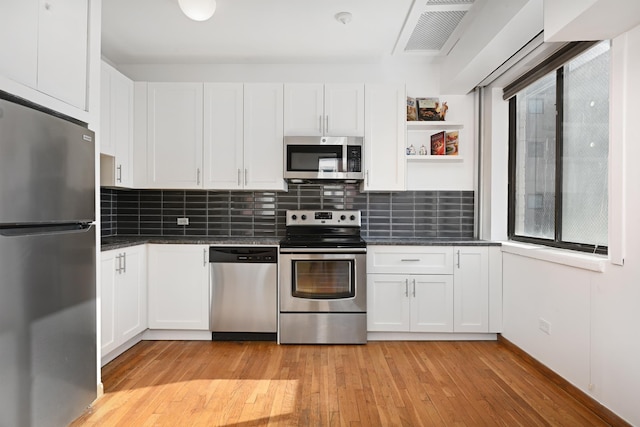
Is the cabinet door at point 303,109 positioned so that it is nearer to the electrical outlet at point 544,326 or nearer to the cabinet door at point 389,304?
the cabinet door at point 389,304

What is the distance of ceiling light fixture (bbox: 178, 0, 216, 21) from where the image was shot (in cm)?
227

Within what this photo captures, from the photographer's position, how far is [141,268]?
3.07m

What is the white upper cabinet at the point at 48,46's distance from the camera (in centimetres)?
152

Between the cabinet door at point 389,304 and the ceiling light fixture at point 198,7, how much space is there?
7.53 ft

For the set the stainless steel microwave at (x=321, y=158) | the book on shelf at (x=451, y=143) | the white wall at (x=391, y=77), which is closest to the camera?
the stainless steel microwave at (x=321, y=158)

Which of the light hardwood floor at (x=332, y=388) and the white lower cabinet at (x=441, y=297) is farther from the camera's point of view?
the white lower cabinet at (x=441, y=297)

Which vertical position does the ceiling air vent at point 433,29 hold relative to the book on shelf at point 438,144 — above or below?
above

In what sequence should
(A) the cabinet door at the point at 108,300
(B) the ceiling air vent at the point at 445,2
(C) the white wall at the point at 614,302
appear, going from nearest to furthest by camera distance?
1. (C) the white wall at the point at 614,302
2. (B) the ceiling air vent at the point at 445,2
3. (A) the cabinet door at the point at 108,300

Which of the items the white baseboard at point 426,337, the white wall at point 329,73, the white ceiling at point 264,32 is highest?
the white ceiling at point 264,32

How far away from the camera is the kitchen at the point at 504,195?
184 centimetres

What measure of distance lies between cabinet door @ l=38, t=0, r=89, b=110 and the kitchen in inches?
2.1

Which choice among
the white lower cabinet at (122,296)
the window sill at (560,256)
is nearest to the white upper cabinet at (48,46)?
the white lower cabinet at (122,296)

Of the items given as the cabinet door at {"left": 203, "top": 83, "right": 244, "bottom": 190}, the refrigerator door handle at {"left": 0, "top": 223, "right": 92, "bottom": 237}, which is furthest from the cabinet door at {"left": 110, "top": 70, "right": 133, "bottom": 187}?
the refrigerator door handle at {"left": 0, "top": 223, "right": 92, "bottom": 237}

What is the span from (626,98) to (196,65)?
339 centimetres
